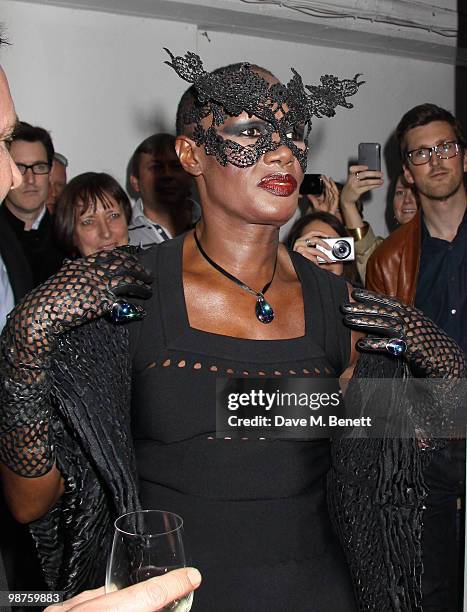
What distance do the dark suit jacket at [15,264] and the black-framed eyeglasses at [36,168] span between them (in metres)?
0.57

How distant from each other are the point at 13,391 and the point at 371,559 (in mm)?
785

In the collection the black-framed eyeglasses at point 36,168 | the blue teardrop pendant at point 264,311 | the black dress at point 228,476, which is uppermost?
the black-framed eyeglasses at point 36,168

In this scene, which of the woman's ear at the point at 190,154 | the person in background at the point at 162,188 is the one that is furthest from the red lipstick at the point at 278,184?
the person in background at the point at 162,188

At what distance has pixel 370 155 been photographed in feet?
11.6

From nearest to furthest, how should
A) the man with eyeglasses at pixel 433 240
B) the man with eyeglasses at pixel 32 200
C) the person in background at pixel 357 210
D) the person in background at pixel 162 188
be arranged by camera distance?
the man with eyeglasses at pixel 433 240, the man with eyeglasses at pixel 32 200, the person in background at pixel 357 210, the person in background at pixel 162 188

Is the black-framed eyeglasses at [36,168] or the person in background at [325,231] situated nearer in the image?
the person in background at [325,231]

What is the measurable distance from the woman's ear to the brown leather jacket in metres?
1.39

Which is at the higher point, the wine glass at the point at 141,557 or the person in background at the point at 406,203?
the person in background at the point at 406,203

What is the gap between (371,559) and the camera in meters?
1.51

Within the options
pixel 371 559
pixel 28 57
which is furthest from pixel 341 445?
pixel 28 57

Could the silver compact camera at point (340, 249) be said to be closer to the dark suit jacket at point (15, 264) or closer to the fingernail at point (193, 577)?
the dark suit jacket at point (15, 264)

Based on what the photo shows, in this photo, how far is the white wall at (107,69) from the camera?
428 cm

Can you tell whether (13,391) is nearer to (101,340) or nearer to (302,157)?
(101,340)

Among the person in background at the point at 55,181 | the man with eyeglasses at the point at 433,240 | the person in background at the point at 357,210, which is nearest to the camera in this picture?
the man with eyeglasses at the point at 433,240
